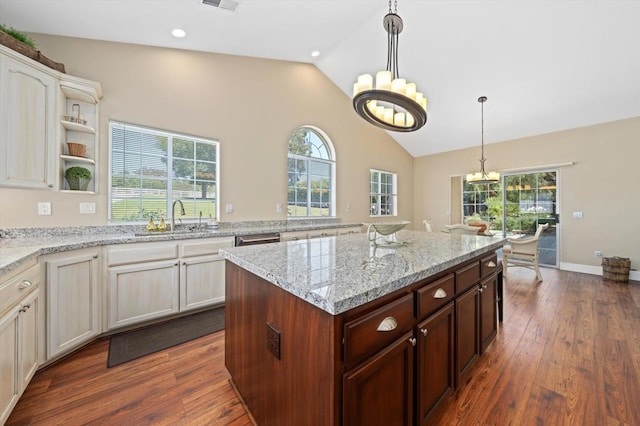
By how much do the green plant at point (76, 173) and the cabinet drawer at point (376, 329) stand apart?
305cm

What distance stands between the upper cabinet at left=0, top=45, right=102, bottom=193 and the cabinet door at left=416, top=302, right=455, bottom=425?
10.2ft

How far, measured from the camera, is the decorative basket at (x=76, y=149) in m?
2.50

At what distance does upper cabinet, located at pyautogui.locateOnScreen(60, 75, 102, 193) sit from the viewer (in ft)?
8.00

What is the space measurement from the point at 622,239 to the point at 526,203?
1516 mm

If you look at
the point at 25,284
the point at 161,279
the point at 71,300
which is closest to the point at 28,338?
the point at 25,284

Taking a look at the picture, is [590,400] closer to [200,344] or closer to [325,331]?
[325,331]

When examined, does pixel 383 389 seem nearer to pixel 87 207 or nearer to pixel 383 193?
pixel 87 207

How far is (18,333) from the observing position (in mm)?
1471

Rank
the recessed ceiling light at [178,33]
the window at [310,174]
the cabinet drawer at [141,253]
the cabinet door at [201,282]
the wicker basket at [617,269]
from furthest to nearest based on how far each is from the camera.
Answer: the window at [310,174] → the wicker basket at [617,269] → the recessed ceiling light at [178,33] → the cabinet door at [201,282] → the cabinet drawer at [141,253]

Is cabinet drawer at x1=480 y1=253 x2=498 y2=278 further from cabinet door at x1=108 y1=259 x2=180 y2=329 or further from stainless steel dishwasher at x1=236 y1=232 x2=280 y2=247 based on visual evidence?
cabinet door at x1=108 y1=259 x2=180 y2=329

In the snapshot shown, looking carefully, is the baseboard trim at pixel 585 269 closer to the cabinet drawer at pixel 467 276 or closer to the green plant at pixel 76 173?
the cabinet drawer at pixel 467 276

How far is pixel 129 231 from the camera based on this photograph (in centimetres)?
291

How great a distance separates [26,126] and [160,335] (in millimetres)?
2071

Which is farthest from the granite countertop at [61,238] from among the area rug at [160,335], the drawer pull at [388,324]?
the drawer pull at [388,324]
